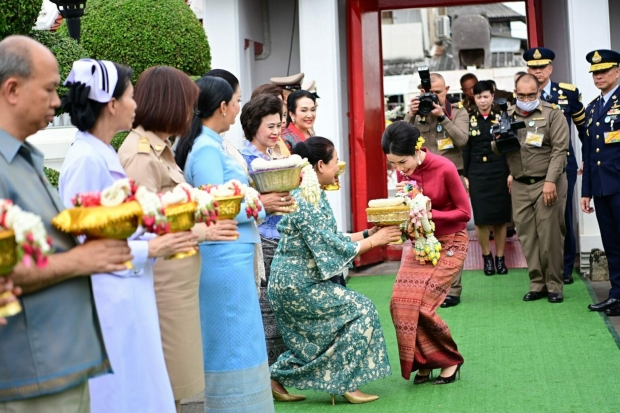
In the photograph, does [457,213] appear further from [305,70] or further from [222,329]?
[305,70]

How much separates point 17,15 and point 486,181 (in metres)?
6.01

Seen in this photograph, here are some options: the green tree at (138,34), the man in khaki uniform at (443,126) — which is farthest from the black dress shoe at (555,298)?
the green tree at (138,34)

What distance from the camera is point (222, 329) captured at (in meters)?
4.53

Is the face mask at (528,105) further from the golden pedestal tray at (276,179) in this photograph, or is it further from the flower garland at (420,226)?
the golden pedestal tray at (276,179)

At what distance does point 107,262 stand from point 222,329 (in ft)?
5.77

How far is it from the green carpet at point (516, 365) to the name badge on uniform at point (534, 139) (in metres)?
1.40

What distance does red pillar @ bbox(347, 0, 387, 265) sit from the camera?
1060 centimetres

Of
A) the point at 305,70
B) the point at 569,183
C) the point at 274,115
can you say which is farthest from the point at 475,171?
the point at 274,115

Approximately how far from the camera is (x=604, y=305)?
8.01 meters

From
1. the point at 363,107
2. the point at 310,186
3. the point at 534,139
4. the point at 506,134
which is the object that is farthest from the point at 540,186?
the point at 310,186

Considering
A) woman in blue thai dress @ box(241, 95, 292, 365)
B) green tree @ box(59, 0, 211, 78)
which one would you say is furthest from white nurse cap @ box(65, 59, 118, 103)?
green tree @ box(59, 0, 211, 78)

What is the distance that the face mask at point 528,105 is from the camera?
8727 mm

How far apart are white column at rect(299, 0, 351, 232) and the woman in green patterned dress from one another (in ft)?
14.7

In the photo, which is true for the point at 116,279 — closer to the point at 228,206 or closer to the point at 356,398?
the point at 228,206
